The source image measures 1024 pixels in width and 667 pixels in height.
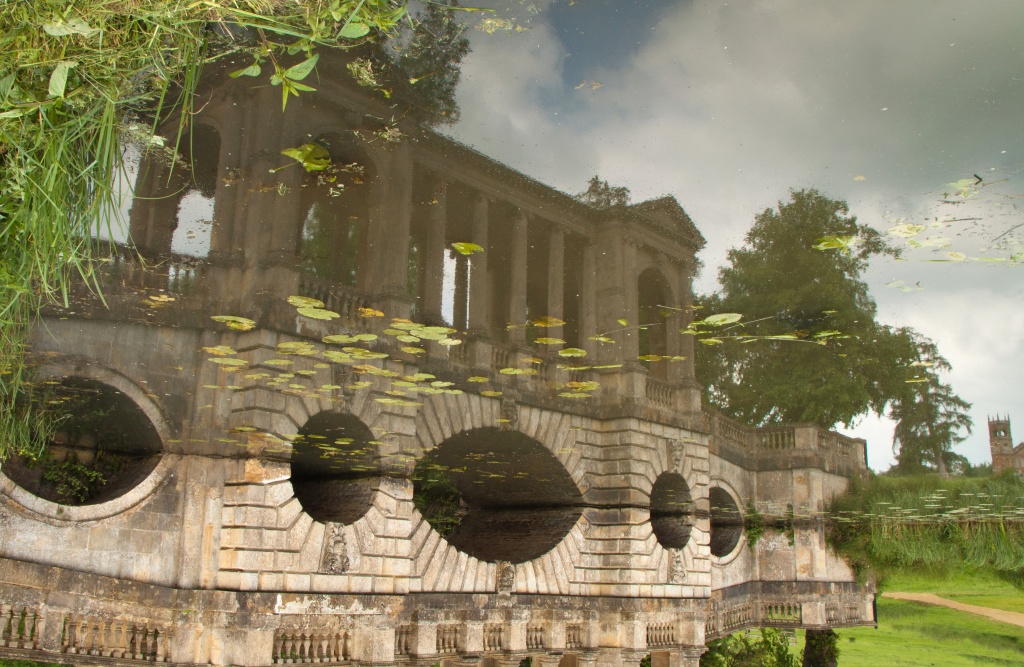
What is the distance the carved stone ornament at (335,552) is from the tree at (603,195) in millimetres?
4971

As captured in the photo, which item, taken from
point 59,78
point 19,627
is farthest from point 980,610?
point 59,78

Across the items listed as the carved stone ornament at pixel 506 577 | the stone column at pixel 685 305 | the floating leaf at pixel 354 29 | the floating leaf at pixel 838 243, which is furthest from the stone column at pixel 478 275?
the floating leaf at pixel 354 29

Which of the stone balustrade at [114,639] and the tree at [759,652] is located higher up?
the stone balustrade at [114,639]

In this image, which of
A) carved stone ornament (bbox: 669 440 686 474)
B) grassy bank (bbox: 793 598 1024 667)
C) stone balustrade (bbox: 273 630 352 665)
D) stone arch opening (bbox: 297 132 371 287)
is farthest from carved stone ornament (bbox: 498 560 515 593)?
grassy bank (bbox: 793 598 1024 667)

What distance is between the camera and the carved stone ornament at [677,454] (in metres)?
16.5

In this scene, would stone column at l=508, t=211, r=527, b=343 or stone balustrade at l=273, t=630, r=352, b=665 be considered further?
stone column at l=508, t=211, r=527, b=343

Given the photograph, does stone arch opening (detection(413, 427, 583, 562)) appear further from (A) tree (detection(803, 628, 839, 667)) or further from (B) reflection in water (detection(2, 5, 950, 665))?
(A) tree (detection(803, 628, 839, 667))

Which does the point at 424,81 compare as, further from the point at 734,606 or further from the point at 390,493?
the point at 734,606

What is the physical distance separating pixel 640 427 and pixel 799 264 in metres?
6.38

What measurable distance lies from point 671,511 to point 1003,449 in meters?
5.84

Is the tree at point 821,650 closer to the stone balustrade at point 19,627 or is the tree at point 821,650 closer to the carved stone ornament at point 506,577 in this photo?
the carved stone ornament at point 506,577

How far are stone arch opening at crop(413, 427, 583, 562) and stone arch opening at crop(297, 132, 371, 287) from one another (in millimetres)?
3512

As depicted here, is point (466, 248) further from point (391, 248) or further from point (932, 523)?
point (932, 523)

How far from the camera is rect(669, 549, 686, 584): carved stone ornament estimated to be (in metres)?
16.0
